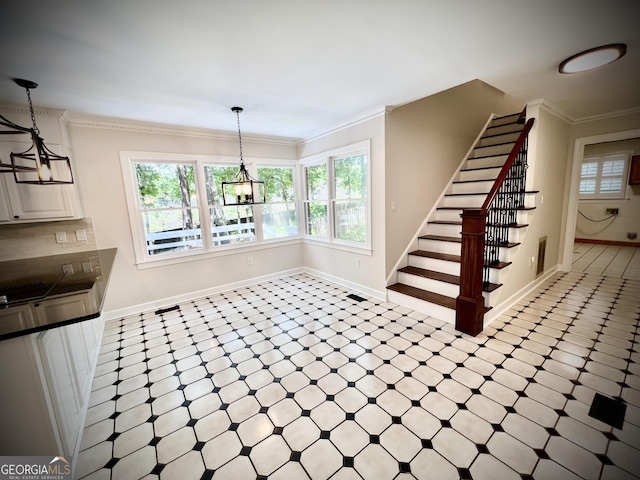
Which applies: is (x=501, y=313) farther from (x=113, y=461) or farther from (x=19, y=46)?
(x=19, y=46)

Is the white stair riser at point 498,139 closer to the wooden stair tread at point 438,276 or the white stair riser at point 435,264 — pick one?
the white stair riser at point 435,264

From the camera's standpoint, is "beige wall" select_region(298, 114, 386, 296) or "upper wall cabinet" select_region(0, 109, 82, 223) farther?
"beige wall" select_region(298, 114, 386, 296)

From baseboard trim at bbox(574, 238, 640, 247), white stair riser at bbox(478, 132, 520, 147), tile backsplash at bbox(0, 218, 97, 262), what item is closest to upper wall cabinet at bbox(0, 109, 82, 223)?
tile backsplash at bbox(0, 218, 97, 262)

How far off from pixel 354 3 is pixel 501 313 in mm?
3459

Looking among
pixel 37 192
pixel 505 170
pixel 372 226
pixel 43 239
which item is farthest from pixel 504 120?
pixel 43 239

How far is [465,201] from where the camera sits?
406 cm

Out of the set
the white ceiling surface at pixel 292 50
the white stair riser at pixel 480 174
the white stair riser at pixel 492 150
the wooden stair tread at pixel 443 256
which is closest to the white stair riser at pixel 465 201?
the white stair riser at pixel 480 174

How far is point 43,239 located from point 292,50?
344cm

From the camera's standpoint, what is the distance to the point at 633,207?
20.3 ft

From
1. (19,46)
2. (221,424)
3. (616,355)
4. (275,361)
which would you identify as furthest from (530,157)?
(19,46)

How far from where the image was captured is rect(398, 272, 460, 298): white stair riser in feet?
10.5

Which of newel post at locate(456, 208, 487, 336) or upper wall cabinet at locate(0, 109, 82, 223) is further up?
→ upper wall cabinet at locate(0, 109, 82, 223)

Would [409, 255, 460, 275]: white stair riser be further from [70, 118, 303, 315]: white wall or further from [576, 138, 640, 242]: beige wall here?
[576, 138, 640, 242]: beige wall

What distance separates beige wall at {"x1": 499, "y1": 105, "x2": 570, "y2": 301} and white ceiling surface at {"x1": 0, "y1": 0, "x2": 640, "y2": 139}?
1.82 feet
